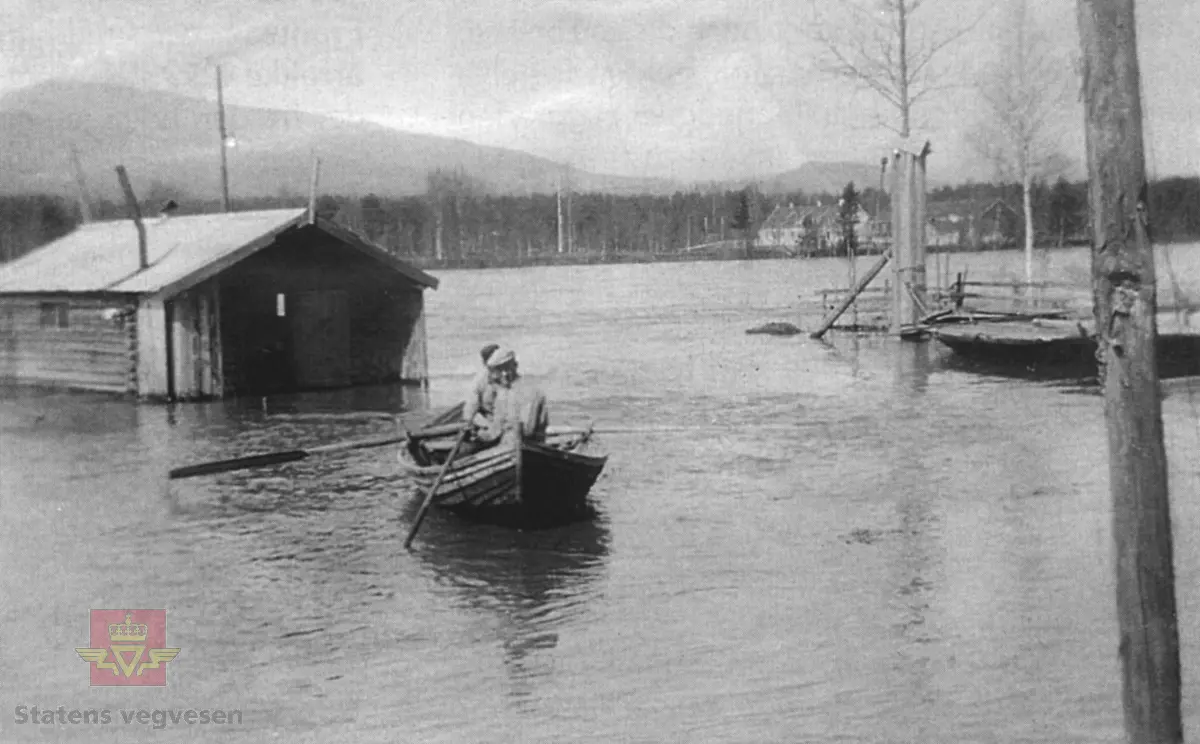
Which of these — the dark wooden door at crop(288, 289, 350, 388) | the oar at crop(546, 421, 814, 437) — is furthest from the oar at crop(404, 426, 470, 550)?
the dark wooden door at crop(288, 289, 350, 388)

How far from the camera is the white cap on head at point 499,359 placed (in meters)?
13.1

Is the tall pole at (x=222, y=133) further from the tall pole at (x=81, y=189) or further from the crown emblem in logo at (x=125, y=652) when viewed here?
the crown emblem in logo at (x=125, y=652)

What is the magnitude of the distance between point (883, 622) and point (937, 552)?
2.72m

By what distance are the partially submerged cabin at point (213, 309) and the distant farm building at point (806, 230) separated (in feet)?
83.6

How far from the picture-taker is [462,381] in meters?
28.2

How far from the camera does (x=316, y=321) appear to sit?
90.0 ft

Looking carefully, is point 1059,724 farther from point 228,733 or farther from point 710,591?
point 228,733

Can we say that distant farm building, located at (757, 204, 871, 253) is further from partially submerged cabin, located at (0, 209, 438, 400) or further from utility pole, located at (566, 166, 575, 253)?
utility pole, located at (566, 166, 575, 253)

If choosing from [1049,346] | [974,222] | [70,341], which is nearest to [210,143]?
[70,341]

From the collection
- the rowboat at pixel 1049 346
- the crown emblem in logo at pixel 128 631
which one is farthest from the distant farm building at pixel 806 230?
the crown emblem in logo at pixel 128 631

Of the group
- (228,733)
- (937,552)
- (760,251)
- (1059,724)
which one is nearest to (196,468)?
(228,733)

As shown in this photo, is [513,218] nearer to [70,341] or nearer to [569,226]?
[569,226]

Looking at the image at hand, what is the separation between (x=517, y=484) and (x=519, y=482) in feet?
0.11

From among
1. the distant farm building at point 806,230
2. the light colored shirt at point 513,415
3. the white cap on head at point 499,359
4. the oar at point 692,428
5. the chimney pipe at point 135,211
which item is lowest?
the oar at point 692,428
